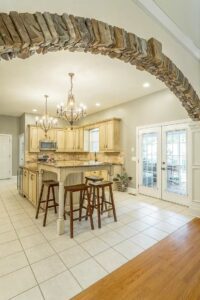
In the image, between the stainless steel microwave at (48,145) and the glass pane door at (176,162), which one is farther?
the stainless steel microwave at (48,145)

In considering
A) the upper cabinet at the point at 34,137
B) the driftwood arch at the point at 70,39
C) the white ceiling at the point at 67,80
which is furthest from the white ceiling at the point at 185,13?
the upper cabinet at the point at 34,137

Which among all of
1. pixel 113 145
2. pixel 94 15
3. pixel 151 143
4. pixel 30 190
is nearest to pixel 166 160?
pixel 151 143

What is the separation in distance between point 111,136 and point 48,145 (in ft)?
9.56

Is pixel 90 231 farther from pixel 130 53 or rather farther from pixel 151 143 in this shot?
pixel 151 143

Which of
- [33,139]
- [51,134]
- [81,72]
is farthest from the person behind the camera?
[51,134]

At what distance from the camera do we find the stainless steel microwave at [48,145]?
736cm

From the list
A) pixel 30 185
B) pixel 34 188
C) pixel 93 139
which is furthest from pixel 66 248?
pixel 93 139

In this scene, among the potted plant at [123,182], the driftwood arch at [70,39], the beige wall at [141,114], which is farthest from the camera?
the potted plant at [123,182]

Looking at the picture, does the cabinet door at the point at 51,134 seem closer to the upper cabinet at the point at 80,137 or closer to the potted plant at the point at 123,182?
the upper cabinet at the point at 80,137

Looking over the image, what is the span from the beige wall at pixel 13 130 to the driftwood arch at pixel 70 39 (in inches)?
306

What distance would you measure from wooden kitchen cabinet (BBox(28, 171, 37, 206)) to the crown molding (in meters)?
3.66

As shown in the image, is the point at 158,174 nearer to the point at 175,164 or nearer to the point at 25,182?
the point at 175,164

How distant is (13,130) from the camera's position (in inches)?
334

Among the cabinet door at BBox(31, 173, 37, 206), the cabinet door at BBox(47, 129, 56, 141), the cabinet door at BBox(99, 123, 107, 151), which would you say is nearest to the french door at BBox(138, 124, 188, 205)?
the cabinet door at BBox(99, 123, 107, 151)
